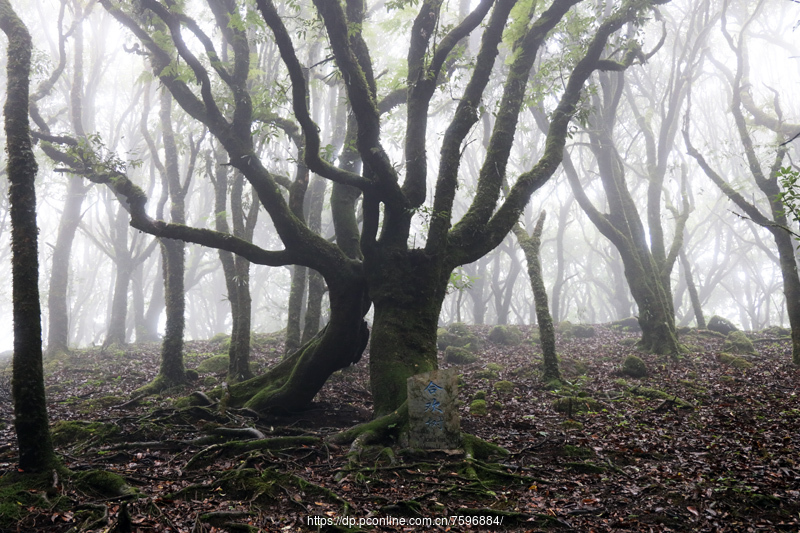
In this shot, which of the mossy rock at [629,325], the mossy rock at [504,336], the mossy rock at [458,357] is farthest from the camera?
the mossy rock at [629,325]

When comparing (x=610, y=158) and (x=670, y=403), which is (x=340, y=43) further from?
(x=610, y=158)

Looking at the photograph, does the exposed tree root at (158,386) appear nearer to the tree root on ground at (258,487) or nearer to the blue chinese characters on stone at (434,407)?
the tree root on ground at (258,487)

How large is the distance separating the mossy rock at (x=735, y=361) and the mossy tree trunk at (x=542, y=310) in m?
4.53

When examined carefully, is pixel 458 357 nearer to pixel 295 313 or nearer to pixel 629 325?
pixel 295 313

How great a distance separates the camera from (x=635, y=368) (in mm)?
11609

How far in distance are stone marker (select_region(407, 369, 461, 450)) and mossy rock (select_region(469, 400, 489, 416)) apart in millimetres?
2505

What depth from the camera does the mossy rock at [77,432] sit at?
22.3 feet

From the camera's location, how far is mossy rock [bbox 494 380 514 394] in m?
10.5

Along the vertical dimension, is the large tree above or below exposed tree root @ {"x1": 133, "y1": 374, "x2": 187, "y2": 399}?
above

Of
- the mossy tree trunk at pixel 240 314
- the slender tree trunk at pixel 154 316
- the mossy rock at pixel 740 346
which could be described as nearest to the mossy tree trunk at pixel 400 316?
the mossy tree trunk at pixel 240 314

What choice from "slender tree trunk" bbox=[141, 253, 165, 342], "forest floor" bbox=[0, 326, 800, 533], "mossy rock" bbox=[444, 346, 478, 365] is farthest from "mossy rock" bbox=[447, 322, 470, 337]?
"slender tree trunk" bbox=[141, 253, 165, 342]

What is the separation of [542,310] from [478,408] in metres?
3.82

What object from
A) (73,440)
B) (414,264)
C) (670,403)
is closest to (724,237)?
(670,403)

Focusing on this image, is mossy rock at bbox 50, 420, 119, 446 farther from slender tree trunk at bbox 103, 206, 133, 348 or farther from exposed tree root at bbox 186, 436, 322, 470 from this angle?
slender tree trunk at bbox 103, 206, 133, 348
